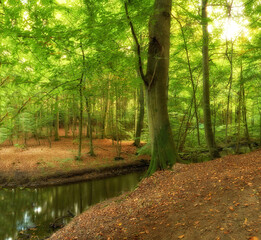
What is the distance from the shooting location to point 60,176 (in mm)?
11961

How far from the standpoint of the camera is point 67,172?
40.4ft

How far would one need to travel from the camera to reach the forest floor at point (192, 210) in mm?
2710

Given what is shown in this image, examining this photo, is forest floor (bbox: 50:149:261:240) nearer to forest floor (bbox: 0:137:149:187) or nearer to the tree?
the tree

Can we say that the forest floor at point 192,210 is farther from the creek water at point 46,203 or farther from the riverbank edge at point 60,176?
the riverbank edge at point 60,176

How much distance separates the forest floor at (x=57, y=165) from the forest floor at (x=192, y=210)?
7.59 m

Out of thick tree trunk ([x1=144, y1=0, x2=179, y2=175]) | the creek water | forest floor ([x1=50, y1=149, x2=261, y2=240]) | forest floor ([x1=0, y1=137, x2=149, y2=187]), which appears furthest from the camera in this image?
forest floor ([x1=0, y1=137, x2=149, y2=187])

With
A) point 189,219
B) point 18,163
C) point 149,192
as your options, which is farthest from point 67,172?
point 189,219

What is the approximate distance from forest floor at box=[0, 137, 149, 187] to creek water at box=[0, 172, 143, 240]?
2.68ft

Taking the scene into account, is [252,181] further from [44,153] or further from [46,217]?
[44,153]

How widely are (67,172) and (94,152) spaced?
3.61m

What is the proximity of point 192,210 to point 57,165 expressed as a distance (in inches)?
444

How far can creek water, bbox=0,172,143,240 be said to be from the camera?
21.6 ft

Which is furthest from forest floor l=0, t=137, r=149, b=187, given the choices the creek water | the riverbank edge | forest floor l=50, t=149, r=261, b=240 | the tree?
forest floor l=50, t=149, r=261, b=240

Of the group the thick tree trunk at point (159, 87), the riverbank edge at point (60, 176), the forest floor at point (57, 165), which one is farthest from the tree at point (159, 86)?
the forest floor at point (57, 165)
